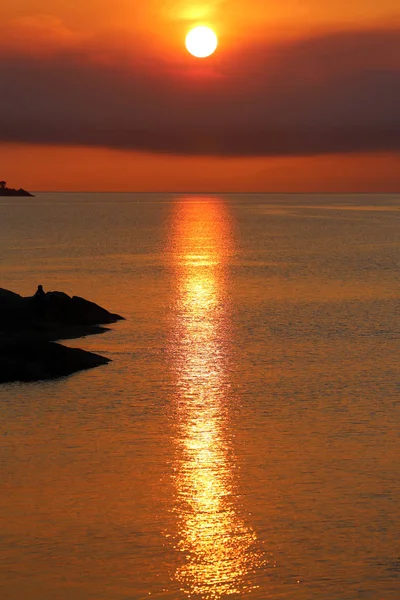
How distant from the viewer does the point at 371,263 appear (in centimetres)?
11731

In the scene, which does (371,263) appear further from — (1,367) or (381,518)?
(381,518)

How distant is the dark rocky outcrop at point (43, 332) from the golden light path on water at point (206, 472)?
16.2 ft

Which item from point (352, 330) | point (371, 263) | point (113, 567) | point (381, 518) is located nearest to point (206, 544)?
point (113, 567)

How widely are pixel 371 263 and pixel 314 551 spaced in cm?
9610

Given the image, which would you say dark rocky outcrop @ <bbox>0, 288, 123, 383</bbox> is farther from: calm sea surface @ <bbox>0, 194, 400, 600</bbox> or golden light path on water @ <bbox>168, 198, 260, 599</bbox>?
golden light path on water @ <bbox>168, 198, 260, 599</bbox>

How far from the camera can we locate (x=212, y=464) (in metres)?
30.5

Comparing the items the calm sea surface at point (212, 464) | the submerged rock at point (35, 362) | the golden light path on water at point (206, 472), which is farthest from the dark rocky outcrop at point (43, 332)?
the golden light path on water at point (206, 472)

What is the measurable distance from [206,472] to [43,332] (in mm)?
24557

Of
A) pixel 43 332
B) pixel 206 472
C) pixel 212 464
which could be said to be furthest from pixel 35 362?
pixel 206 472

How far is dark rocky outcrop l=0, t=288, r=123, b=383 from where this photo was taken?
140 feet

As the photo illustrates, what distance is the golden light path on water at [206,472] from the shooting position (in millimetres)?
22312

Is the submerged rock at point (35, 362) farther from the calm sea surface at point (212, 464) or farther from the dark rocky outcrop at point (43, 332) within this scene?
the calm sea surface at point (212, 464)

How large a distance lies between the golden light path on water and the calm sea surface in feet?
0.21

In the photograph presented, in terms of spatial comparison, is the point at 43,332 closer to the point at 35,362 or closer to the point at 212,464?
the point at 35,362
